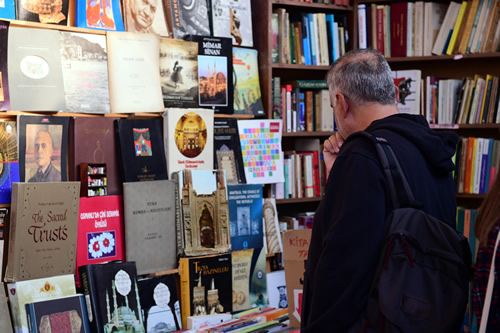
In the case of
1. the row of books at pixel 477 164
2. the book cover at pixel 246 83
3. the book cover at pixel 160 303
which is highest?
the book cover at pixel 246 83

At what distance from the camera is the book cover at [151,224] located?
3020mm

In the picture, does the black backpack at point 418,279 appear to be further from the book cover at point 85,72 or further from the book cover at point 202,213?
the book cover at point 85,72

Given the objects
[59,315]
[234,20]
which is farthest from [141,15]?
[59,315]

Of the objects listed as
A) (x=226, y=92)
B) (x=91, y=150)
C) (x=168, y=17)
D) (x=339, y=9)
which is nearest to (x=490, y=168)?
(x=339, y=9)

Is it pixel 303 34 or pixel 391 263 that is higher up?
pixel 303 34

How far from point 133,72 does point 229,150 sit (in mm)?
692

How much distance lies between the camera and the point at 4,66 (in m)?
2.76

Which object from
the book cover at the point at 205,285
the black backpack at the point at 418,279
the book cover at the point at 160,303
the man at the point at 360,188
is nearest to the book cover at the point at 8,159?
the book cover at the point at 160,303

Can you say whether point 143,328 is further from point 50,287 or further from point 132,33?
point 132,33

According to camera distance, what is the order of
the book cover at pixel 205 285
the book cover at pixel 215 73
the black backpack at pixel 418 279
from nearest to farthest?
the black backpack at pixel 418 279 < the book cover at pixel 205 285 < the book cover at pixel 215 73

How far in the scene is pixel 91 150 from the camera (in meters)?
2.99

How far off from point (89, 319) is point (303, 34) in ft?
6.74

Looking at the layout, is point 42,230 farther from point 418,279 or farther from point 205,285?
point 418,279

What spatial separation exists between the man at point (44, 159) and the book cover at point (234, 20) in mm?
1138
